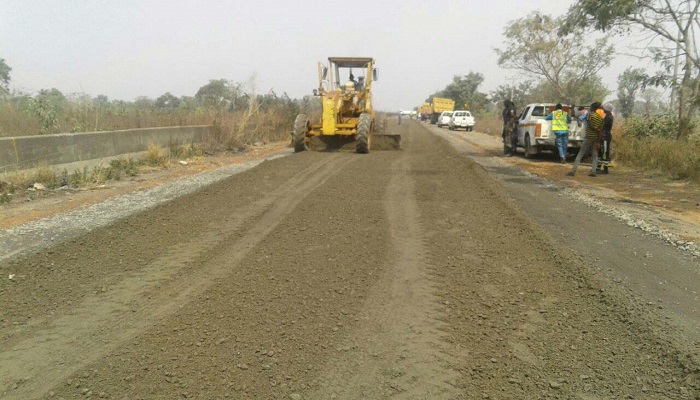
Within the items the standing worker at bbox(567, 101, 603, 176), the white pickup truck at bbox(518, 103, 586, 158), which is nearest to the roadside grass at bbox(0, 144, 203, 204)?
the standing worker at bbox(567, 101, 603, 176)

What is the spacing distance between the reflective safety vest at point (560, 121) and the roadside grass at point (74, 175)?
37.5 feet

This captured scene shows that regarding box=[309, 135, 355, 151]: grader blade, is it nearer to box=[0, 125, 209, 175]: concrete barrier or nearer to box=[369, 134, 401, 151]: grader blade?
box=[369, 134, 401, 151]: grader blade

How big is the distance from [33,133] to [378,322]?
12.3m

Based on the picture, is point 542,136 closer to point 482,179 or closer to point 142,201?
point 482,179

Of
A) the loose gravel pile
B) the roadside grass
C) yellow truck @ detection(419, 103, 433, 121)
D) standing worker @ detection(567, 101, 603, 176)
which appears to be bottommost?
the loose gravel pile

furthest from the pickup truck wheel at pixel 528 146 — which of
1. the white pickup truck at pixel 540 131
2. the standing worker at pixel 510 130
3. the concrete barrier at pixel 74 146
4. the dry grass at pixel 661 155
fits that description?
the concrete barrier at pixel 74 146

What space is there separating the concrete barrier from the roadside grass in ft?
1.12

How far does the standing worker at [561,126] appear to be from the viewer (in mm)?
15172

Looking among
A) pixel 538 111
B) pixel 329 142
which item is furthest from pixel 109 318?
pixel 538 111

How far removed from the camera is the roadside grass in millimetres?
9812

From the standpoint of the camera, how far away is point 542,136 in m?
16.0

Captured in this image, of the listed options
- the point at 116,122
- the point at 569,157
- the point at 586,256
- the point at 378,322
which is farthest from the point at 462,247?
the point at 116,122

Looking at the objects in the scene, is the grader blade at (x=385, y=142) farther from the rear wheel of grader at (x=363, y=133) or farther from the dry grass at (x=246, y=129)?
the dry grass at (x=246, y=129)

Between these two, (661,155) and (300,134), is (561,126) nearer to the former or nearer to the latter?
(661,155)
